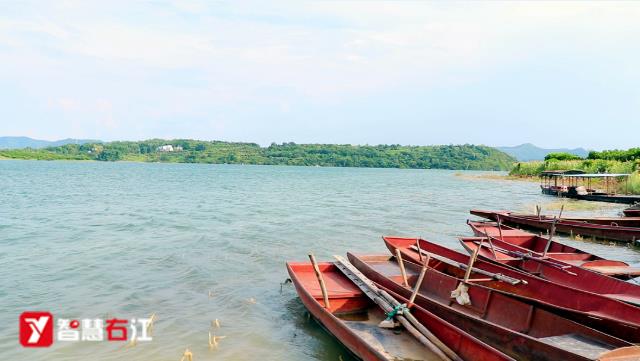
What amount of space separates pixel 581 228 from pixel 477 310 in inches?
647

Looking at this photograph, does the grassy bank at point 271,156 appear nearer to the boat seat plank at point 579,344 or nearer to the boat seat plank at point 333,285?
the boat seat plank at point 333,285

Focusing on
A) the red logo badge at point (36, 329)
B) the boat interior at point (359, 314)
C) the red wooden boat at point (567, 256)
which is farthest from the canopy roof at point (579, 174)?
the red logo badge at point (36, 329)

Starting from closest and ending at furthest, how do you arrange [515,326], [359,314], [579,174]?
1. [515,326]
2. [359,314]
3. [579,174]

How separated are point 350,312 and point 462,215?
85.3 ft

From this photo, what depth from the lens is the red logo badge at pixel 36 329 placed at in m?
10.0

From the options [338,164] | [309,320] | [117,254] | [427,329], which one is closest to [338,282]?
[309,320]

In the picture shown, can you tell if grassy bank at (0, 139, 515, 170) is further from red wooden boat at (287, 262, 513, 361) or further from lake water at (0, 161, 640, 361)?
red wooden boat at (287, 262, 513, 361)

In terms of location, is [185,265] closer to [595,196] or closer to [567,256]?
[567,256]

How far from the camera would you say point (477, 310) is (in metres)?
10.1

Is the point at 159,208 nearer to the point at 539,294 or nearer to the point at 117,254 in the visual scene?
the point at 117,254

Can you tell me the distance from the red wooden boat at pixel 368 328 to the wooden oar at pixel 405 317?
0.71 feet

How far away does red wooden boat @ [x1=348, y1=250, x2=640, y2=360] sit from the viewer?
23.4ft

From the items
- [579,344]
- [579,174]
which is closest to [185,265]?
[579,344]

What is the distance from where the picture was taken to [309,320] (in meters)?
11.3
